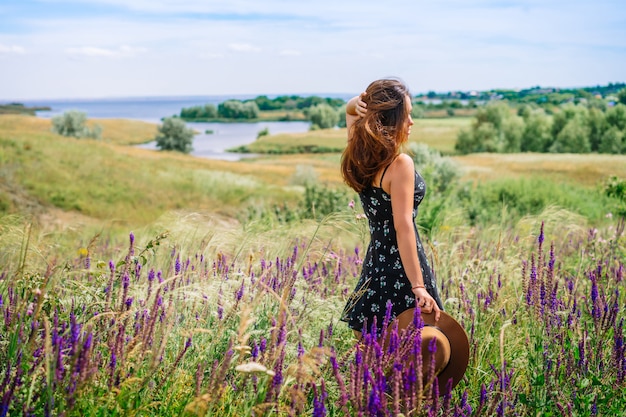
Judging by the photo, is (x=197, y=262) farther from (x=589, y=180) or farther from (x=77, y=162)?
(x=589, y=180)

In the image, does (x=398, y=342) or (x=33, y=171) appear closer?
(x=398, y=342)

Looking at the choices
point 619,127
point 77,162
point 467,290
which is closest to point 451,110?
point 619,127

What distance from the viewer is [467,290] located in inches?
179

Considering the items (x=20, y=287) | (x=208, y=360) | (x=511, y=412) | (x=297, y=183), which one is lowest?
(x=297, y=183)

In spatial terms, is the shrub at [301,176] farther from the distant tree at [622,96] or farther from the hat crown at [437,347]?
the distant tree at [622,96]

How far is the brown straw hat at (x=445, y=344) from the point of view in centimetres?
294

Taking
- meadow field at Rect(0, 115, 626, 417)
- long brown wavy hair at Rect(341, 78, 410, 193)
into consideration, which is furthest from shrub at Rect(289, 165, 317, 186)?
long brown wavy hair at Rect(341, 78, 410, 193)

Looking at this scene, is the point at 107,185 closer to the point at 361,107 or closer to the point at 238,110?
the point at 361,107

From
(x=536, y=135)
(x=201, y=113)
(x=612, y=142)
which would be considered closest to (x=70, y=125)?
(x=536, y=135)

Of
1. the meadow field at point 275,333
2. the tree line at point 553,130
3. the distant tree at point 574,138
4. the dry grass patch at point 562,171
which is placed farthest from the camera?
the distant tree at point 574,138

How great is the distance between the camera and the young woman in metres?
3.17

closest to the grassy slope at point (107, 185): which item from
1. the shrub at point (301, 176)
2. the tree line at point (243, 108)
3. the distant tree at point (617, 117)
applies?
the shrub at point (301, 176)

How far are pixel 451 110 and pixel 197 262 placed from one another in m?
128

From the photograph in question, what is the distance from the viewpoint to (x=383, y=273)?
11.0 feet
